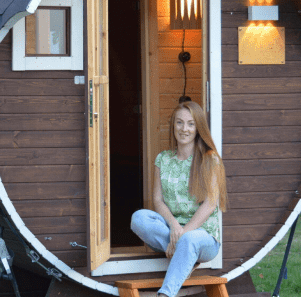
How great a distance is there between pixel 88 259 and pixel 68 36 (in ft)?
5.04

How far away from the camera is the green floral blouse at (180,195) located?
4.45m

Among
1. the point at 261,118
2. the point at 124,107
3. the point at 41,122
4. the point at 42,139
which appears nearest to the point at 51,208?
the point at 42,139

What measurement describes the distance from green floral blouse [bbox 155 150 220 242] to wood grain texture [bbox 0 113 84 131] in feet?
2.26

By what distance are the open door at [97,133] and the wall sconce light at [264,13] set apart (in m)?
1.12

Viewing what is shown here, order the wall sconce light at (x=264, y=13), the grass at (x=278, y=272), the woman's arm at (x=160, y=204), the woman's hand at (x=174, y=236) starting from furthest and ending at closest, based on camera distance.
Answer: the grass at (x=278, y=272) → the wall sconce light at (x=264, y=13) → the woman's arm at (x=160, y=204) → the woman's hand at (x=174, y=236)

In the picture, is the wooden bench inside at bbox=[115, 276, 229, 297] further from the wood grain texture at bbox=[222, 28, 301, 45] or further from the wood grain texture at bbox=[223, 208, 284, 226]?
the wood grain texture at bbox=[222, 28, 301, 45]

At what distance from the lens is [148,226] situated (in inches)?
171

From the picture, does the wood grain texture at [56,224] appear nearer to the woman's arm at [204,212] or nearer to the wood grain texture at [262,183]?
the woman's arm at [204,212]

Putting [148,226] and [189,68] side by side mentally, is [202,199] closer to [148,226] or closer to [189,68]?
[148,226]

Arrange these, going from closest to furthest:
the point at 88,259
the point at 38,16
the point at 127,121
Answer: the point at 88,259 < the point at 38,16 < the point at 127,121

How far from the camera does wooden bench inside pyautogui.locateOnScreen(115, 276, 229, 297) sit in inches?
171

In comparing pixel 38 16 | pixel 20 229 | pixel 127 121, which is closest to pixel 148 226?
pixel 20 229

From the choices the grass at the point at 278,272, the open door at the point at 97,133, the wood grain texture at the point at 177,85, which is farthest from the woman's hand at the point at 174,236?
the grass at the point at 278,272

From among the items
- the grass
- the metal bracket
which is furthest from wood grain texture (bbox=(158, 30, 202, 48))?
the grass
